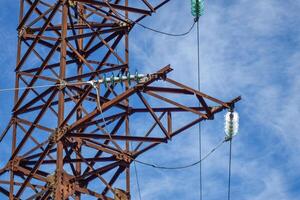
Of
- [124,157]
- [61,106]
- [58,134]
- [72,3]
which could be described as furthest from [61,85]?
[72,3]

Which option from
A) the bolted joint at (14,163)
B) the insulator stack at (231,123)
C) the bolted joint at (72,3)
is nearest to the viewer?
the insulator stack at (231,123)

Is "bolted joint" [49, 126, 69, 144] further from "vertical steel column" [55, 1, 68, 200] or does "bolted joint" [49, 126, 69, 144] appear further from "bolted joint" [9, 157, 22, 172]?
"bolted joint" [9, 157, 22, 172]

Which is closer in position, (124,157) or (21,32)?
(124,157)

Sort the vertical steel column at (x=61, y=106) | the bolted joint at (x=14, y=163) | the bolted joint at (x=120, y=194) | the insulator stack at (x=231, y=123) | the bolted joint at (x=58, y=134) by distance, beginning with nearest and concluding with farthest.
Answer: the insulator stack at (x=231, y=123), the vertical steel column at (x=61, y=106), the bolted joint at (x=58, y=134), the bolted joint at (x=120, y=194), the bolted joint at (x=14, y=163)

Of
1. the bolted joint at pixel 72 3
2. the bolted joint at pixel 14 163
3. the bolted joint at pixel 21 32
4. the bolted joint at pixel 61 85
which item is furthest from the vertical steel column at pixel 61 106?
the bolted joint at pixel 21 32

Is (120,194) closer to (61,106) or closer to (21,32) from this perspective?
(61,106)

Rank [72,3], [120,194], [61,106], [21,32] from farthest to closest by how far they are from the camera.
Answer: [21,32] → [72,3] → [120,194] → [61,106]

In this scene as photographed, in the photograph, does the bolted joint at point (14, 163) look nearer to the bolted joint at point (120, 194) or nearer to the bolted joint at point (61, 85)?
the bolted joint at point (61, 85)

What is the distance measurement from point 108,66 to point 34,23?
3860 mm

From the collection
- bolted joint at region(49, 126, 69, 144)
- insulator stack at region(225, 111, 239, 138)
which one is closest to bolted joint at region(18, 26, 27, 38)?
bolted joint at region(49, 126, 69, 144)

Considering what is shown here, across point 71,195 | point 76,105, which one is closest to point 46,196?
point 71,195

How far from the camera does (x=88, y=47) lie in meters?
45.9

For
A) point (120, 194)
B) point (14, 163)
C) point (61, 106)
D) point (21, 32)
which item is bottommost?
point (120, 194)

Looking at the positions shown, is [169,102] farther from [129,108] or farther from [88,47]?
[88,47]
